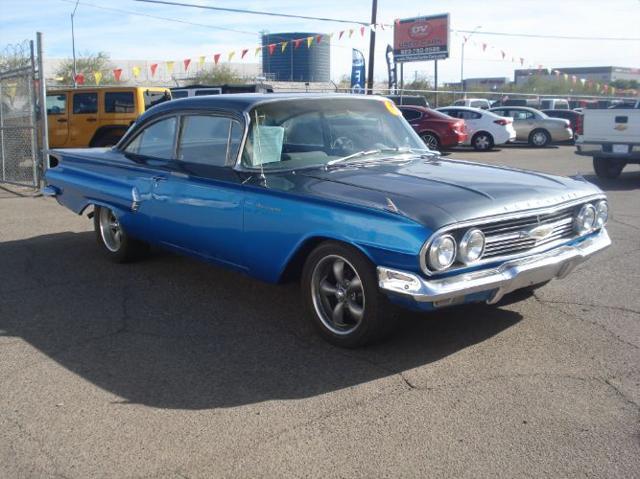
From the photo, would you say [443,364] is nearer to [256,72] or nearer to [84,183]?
[84,183]

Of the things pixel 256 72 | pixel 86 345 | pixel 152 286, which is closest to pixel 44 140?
pixel 152 286

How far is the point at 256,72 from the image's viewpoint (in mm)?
60469

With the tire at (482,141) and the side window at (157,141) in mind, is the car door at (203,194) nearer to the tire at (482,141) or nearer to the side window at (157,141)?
the side window at (157,141)

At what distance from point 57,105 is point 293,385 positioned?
12598mm

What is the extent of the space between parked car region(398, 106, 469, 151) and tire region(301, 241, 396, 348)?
15.7 m

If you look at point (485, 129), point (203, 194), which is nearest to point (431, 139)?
point (485, 129)

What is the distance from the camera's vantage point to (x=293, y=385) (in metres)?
3.96

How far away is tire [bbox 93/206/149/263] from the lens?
258 inches

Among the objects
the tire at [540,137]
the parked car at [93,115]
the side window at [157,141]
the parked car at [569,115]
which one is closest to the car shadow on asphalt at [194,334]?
the side window at [157,141]

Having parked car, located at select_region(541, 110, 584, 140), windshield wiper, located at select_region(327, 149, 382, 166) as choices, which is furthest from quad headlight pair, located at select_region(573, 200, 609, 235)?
parked car, located at select_region(541, 110, 584, 140)

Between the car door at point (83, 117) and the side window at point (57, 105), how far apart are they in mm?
237

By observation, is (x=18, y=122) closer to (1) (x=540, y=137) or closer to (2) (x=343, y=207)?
(2) (x=343, y=207)

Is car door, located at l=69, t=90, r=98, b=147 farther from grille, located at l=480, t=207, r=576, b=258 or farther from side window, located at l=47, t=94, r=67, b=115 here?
grille, located at l=480, t=207, r=576, b=258

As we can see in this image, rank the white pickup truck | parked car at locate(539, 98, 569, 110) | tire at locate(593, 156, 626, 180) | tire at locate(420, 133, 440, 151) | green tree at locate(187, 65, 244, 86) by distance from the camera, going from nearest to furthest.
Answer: the white pickup truck, tire at locate(593, 156, 626, 180), tire at locate(420, 133, 440, 151), parked car at locate(539, 98, 569, 110), green tree at locate(187, 65, 244, 86)
